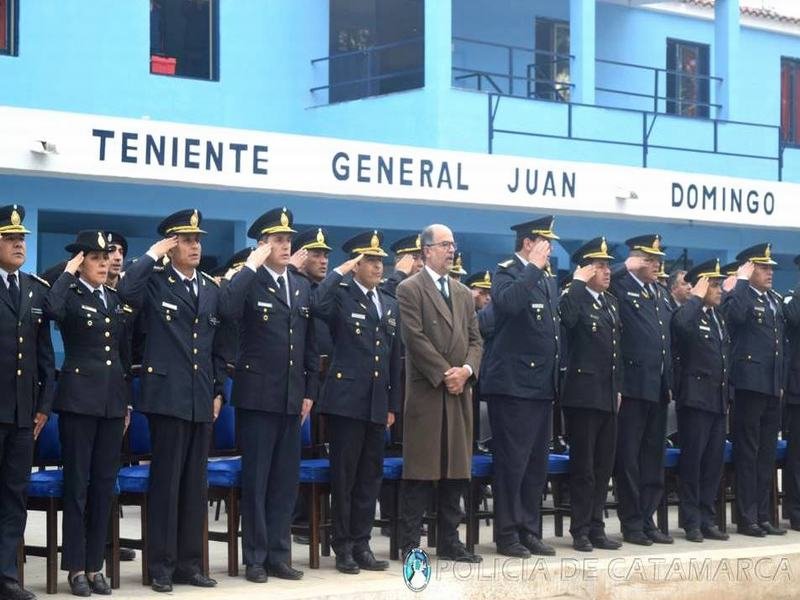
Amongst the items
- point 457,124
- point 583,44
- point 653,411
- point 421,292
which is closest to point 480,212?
point 457,124

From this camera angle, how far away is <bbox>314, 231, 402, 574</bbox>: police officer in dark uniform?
372 inches

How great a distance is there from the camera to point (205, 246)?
1834 centimetres

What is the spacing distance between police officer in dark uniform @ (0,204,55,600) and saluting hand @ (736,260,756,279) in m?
5.52

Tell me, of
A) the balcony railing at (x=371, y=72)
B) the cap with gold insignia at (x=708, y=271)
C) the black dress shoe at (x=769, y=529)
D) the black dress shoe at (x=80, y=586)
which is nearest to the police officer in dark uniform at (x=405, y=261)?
the cap with gold insignia at (x=708, y=271)

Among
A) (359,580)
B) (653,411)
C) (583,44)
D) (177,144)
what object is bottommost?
(359,580)

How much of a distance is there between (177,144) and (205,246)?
10.0ft

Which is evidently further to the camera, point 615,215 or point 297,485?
point 615,215

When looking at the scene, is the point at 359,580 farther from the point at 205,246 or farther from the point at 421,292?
the point at 205,246

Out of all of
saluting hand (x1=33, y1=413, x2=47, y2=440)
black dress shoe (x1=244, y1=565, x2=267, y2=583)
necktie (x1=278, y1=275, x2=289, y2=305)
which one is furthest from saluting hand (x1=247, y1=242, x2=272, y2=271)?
black dress shoe (x1=244, y1=565, x2=267, y2=583)

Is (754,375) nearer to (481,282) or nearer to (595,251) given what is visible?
(595,251)

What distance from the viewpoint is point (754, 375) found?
11.6 m

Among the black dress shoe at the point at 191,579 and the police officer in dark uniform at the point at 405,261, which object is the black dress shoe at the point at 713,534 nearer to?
the police officer in dark uniform at the point at 405,261

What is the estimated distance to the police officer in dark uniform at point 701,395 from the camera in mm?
11273

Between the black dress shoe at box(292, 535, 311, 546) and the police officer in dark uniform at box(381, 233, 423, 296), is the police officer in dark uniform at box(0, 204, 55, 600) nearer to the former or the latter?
the black dress shoe at box(292, 535, 311, 546)
